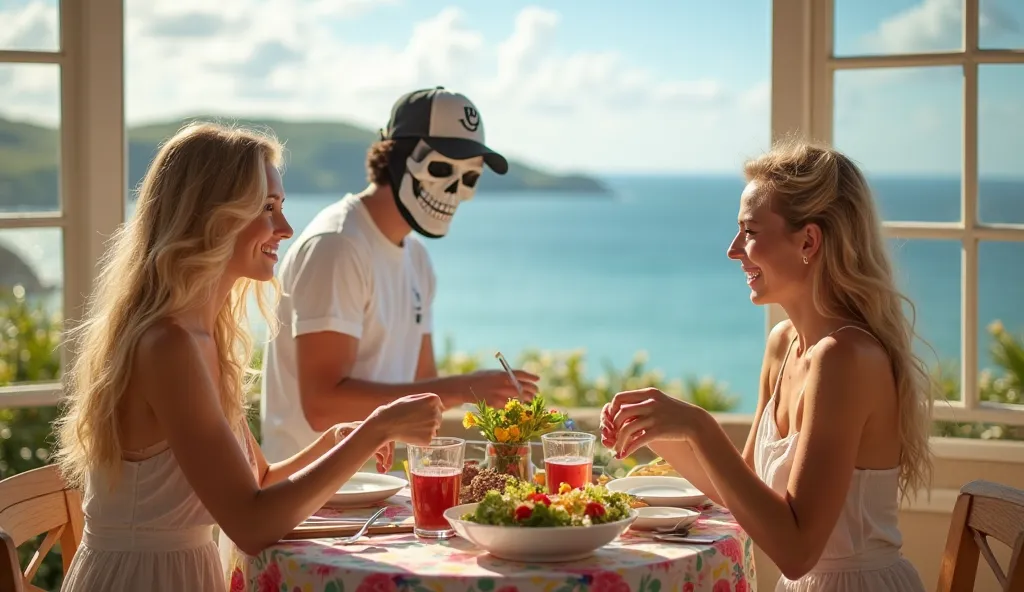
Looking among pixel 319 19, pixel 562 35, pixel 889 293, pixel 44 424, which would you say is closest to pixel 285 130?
pixel 319 19

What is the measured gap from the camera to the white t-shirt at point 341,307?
111 inches

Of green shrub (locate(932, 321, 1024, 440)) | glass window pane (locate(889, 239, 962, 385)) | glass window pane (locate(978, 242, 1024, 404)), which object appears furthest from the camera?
glass window pane (locate(889, 239, 962, 385))

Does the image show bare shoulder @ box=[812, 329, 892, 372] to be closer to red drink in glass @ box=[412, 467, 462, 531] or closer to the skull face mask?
red drink in glass @ box=[412, 467, 462, 531]

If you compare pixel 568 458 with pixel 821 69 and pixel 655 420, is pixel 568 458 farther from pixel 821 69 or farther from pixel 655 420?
pixel 821 69

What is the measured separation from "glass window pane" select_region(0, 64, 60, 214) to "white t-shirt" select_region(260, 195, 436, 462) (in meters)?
1.01

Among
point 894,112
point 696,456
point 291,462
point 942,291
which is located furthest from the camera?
point 942,291

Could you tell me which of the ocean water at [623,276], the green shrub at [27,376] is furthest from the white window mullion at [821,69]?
the ocean water at [623,276]

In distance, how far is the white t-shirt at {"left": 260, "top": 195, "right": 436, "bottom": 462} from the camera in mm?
2814

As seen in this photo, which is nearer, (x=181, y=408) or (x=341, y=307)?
(x=181, y=408)

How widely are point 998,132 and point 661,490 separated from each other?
1.76 metres

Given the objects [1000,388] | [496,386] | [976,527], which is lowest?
[976,527]

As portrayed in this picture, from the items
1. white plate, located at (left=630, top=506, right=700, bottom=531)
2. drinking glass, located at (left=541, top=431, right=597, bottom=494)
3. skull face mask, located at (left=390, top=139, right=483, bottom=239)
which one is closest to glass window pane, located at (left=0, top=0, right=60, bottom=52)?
skull face mask, located at (left=390, top=139, right=483, bottom=239)

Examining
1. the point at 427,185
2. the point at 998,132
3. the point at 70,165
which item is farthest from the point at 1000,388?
the point at 70,165

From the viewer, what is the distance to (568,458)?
2084mm
